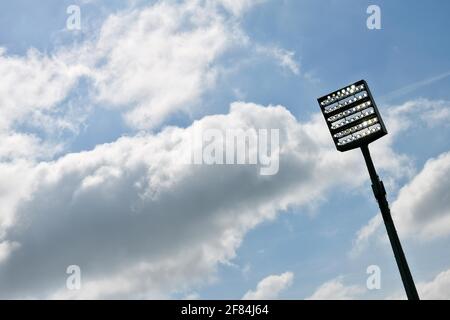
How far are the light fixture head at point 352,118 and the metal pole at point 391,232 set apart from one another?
95 cm

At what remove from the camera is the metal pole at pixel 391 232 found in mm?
14934

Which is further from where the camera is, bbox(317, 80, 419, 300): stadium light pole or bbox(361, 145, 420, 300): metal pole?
bbox(317, 80, 419, 300): stadium light pole

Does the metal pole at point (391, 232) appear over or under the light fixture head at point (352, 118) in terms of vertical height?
under

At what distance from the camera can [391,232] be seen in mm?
15945

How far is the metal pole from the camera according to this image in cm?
1493

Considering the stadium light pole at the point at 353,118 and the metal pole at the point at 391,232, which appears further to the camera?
the stadium light pole at the point at 353,118

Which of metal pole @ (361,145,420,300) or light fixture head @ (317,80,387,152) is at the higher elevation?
light fixture head @ (317,80,387,152)

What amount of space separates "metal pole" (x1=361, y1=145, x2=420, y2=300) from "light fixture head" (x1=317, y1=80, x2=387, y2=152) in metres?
0.95
